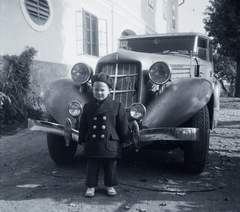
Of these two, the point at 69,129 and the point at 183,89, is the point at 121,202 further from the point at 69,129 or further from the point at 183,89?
the point at 183,89

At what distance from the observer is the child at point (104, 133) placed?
2.89 m

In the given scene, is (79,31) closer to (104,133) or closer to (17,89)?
(17,89)

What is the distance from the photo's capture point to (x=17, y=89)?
6.32 m

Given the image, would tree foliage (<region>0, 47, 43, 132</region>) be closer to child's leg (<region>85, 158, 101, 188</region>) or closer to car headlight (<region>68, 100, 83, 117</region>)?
car headlight (<region>68, 100, 83, 117</region>)

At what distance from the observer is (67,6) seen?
7.96 meters

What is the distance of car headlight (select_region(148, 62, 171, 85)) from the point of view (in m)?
3.42

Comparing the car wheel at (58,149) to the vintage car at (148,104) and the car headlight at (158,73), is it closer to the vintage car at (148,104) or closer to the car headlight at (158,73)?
the vintage car at (148,104)

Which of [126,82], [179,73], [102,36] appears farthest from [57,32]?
[126,82]

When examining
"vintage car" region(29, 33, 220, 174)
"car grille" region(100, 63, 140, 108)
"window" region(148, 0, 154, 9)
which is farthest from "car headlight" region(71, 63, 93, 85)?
"window" region(148, 0, 154, 9)

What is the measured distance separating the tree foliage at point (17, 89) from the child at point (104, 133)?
3.38m

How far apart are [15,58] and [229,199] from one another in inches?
195

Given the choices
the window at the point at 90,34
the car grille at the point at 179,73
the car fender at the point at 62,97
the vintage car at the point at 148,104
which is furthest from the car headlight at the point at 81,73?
the window at the point at 90,34

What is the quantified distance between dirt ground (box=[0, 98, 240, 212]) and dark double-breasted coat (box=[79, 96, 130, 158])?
0.43 m

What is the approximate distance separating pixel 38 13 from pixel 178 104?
15.9 ft
